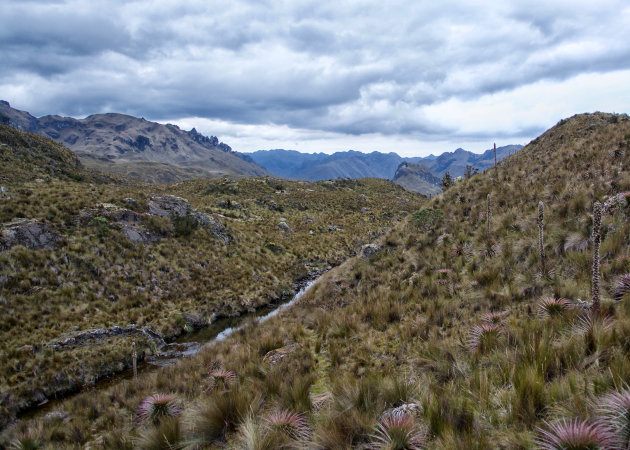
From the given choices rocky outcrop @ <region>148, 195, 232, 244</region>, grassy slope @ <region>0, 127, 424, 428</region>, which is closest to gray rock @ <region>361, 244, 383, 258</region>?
grassy slope @ <region>0, 127, 424, 428</region>

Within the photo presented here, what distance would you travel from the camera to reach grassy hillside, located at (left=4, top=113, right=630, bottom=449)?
333 centimetres

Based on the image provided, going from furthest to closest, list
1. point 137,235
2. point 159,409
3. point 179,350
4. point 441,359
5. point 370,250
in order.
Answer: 1. point 137,235
2. point 370,250
3. point 179,350
4. point 159,409
5. point 441,359

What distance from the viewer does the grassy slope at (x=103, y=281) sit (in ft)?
37.0

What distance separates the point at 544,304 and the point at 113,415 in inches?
358

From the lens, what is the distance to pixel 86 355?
11.7 meters

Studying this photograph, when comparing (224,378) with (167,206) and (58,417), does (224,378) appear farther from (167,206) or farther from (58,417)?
(167,206)

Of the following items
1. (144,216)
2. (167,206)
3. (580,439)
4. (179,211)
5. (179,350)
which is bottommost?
(179,350)

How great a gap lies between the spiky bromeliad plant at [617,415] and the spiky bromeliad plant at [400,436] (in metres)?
1.54

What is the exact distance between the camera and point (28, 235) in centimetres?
1667

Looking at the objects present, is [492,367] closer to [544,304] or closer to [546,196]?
[544,304]

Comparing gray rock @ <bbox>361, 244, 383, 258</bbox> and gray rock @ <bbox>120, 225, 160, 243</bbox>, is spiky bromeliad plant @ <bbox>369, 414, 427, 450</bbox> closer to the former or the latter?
gray rock @ <bbox>361, 244, 383, 258</bbox>

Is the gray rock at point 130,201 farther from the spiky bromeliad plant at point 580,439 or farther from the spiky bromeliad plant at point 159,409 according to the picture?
the spiky bromeliad plant at point 580,439

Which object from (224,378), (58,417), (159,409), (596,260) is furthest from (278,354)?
(596,260)

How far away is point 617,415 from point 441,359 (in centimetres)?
286
